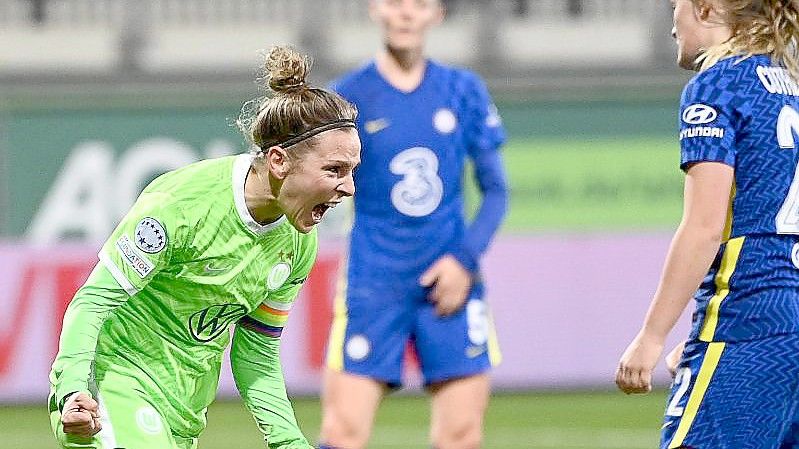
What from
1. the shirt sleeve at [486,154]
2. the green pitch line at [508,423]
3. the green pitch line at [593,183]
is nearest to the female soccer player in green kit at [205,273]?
the shirt sleeve at [486,154]

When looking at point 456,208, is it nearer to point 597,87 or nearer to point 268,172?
point 268,172

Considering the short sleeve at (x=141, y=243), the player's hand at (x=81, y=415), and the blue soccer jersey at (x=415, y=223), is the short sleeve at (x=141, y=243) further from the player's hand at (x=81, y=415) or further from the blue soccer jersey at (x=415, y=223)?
the blue soccer jersey at (x=415, y=223)

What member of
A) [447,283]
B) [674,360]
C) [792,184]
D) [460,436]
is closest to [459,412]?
[460,436]

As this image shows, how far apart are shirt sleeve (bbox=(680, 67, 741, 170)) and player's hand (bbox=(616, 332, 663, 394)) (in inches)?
18.5

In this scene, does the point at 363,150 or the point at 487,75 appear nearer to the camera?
the point at 363,150

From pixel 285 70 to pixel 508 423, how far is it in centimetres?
640

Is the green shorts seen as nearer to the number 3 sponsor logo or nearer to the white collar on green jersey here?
the white collar on green jersey

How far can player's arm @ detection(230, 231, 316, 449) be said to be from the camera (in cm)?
444

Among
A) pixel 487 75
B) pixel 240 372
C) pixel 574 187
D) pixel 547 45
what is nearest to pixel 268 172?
pixel 240 372

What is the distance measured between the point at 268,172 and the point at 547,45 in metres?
11.8

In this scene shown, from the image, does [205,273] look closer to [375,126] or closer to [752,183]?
[752,183]

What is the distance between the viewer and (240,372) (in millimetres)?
4555

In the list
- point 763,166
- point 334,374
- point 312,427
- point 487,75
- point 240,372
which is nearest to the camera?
point 763,166

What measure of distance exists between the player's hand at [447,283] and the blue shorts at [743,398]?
7.39 ft
